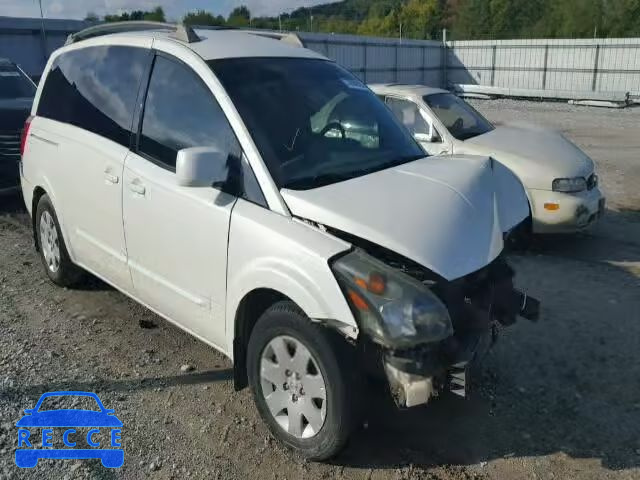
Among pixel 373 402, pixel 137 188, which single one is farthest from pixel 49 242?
pixel 373 402

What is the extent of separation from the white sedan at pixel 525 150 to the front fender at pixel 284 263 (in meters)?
3.79

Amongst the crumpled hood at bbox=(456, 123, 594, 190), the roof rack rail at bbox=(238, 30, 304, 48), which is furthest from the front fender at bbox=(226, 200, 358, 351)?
the crumpled hood at bbox=(456, 123, 594, 190)

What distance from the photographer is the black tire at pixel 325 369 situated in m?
2.71

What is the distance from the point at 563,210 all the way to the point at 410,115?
7.40ft

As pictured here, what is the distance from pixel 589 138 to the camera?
15195 millimetres

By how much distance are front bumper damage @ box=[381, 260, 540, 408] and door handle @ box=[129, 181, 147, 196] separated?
1885 mm

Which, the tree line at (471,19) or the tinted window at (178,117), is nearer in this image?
the tinted window at (178,117)

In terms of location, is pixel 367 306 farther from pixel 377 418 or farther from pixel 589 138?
pixel 589 138

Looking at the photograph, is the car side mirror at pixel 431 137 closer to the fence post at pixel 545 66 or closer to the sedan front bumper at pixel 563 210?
the sedan front bumper at pixel 563 210

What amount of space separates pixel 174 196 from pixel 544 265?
4.06 metres

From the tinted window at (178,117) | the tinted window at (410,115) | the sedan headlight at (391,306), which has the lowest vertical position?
the sedan headlight at (391,306)

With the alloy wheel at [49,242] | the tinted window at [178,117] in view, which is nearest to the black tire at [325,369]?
the tinted window at [178,117]

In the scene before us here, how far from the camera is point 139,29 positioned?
14.4 feet

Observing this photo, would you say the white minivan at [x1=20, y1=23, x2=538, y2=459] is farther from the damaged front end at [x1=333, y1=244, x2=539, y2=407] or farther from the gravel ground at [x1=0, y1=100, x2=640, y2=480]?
the gravel ground at [x1=0, y1=100, x2=640, y2=480]
